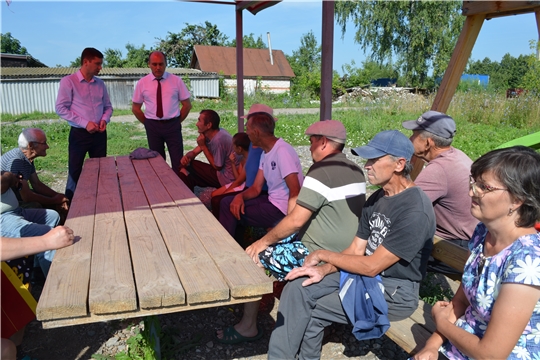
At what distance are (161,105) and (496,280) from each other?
446 cm

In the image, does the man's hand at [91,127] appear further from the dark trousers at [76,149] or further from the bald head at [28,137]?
the bald head at [28,137]

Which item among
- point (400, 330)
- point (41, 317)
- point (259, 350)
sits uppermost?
point (41, 317)

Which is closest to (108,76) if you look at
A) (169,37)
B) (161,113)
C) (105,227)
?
(169,37)

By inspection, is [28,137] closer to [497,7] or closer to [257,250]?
[257,250]

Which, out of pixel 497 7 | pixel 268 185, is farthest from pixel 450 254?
pixel 497 7

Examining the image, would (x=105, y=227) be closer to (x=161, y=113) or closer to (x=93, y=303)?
(x=93, y=303)

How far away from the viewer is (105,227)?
7.48ft

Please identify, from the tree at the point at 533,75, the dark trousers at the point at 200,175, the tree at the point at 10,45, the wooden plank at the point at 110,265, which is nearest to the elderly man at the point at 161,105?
the dark trousers at the point at 200,175

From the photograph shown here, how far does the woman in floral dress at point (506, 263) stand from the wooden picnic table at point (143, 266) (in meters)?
0.77

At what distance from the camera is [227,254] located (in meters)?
1.93

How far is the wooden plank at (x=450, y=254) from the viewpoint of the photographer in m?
2.25

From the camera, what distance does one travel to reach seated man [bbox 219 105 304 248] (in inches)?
117

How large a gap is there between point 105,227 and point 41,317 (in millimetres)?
851

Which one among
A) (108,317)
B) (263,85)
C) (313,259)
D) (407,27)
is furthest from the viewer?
(263,85)
